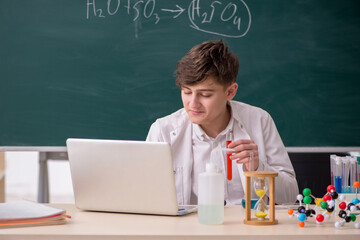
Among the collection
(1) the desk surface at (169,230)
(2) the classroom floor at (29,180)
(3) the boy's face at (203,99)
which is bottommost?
(2) the classroom floor at (29,180)

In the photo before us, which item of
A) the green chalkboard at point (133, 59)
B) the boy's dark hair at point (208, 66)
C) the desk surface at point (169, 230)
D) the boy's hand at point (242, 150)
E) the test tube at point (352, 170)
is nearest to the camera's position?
the desk surface at point (169, 230)

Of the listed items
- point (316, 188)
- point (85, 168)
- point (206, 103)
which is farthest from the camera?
point (316, 188)

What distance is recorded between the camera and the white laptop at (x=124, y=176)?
145 cm

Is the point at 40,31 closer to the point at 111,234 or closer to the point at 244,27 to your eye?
the point at 244,27

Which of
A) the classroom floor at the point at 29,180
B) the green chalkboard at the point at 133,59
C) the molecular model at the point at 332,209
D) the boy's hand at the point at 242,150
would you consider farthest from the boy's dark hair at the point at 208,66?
the classroom floor at the point at 29,180

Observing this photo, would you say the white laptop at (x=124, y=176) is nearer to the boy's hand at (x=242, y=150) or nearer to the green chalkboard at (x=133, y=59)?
the boy's hand at (x=242, y=150)

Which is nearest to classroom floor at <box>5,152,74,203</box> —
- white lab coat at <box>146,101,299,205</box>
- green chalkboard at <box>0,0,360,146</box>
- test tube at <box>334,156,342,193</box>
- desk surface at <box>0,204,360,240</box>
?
green chalkboard at <box>0,0,360,146</box>

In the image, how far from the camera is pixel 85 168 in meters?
1.54

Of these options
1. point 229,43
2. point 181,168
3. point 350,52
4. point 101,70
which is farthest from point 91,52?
point 350,52

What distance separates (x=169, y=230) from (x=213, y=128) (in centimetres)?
95

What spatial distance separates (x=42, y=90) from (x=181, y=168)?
1.17 meters

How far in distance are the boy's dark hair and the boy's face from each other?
0.07 ft

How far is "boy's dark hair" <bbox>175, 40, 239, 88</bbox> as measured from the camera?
199 centimetres

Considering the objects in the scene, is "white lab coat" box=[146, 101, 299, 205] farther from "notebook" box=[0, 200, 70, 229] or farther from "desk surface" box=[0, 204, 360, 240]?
"notebook" box=[0, 200, 70, 229]
